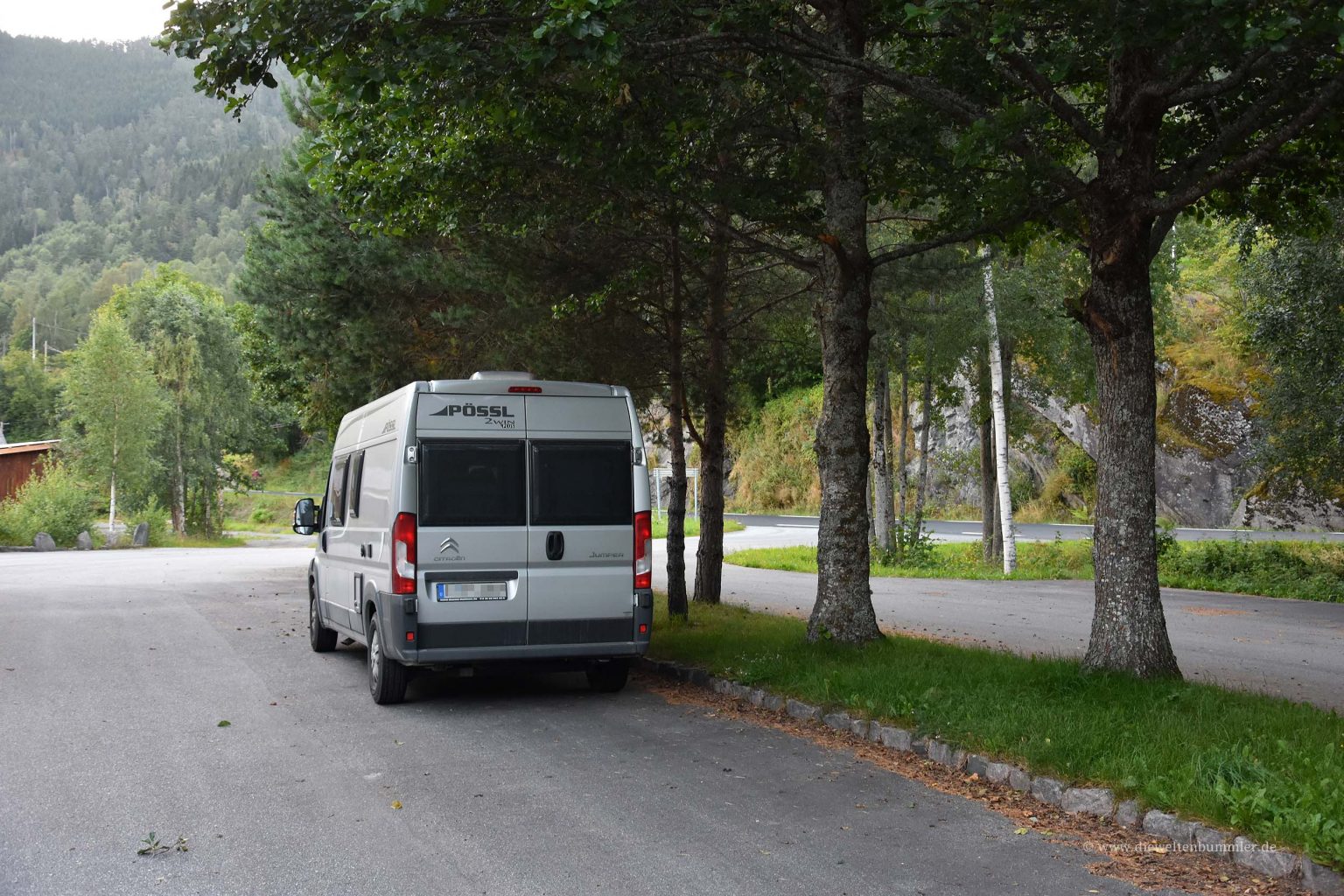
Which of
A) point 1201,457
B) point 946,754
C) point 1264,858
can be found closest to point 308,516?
point 946,754

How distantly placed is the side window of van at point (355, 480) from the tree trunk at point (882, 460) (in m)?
14.3

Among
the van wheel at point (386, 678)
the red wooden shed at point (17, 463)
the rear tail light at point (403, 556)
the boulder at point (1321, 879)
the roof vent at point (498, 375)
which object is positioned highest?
the red wooden shed at point (17, 463)

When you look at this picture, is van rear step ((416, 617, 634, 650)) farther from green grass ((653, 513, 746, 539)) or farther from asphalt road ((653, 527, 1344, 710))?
green grass ((653, 513, 746, 539))

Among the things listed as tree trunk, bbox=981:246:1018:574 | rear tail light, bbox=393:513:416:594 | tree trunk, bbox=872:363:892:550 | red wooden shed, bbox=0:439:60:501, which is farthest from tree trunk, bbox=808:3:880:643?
red wooden shed, bbox=0:439:60:501

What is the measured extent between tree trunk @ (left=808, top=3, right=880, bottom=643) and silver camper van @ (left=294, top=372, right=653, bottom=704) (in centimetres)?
188

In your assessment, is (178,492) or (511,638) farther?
(178,492)

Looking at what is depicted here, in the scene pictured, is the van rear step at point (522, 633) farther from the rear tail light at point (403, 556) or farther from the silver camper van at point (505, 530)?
the rear tail light at point (403, 556)

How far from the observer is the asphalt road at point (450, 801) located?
5176mm

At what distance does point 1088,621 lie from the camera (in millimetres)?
15398

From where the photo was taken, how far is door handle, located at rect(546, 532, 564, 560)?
31.0 ft

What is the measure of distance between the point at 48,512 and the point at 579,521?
3654 cm

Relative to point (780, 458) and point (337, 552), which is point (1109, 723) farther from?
point (780, 458)

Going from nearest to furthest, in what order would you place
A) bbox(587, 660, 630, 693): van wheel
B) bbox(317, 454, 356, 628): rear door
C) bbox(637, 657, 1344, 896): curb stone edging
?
1. bbox(637, 657, 1344, 896): curb stone edging
2. bbox(587, 660, 630, 693): van wheel
3. bbox(317, 454, 356, 628): rear door

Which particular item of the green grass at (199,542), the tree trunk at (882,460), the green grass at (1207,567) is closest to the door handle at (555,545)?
the green grass at (1207,567)
